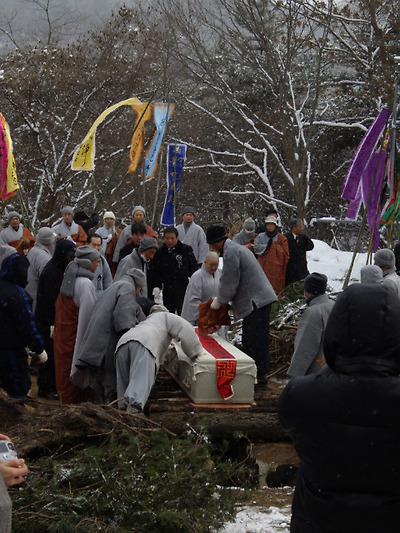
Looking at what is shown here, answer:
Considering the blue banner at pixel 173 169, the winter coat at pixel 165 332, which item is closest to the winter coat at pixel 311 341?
the winter coat at pixel 165 332

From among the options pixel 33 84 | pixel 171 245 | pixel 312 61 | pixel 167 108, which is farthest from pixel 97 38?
pixel 171 245

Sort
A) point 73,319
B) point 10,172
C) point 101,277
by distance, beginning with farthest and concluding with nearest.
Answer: point 10,172, point 101,277, point 73,319

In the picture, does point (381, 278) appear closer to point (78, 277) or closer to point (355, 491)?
point (78, 277)

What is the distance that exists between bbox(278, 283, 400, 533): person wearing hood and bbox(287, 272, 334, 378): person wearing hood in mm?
3723

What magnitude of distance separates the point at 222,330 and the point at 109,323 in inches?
99.1

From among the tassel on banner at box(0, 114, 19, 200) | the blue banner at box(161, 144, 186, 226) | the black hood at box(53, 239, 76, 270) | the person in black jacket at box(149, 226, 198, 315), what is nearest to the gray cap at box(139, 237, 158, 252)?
the black hood at box(53, 239, 76, 270)

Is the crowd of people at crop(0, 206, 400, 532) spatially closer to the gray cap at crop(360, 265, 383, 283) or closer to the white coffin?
the gray cap at crop(360, 265, 383, 283)

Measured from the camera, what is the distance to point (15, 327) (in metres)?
6.91

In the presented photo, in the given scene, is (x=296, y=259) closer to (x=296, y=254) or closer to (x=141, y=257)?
(x=296, y=254)

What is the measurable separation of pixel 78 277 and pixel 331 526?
18.3ft

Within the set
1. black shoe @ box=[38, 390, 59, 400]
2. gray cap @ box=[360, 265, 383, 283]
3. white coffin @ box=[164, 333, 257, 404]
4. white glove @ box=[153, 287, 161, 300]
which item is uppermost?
gray cap @ box=[360, 265, 383, 283]

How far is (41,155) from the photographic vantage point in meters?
20.4

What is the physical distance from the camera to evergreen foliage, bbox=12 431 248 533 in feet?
12.6

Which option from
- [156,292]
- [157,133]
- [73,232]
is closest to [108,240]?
[73,232]
